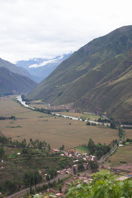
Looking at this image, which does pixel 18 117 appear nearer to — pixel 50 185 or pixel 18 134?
pixel 18 134

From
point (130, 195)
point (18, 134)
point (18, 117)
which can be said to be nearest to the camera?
point (130, 195)

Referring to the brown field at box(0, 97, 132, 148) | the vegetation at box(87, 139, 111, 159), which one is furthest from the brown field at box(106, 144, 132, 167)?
the brown field at box(0, 97, 132, 148)

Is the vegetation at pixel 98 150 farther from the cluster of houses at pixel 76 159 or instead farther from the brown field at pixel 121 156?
the brown field at pixel 121 156

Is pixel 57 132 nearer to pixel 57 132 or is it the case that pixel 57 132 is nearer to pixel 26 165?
pixel 57 132

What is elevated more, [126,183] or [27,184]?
[126,183]

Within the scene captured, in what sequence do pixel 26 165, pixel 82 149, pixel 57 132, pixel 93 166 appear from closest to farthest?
pixel 93 166, pixel 26 165, pixel 82 149, pixel 57 132

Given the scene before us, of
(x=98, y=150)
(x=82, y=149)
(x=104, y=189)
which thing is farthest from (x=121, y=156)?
(x=104, y=189)

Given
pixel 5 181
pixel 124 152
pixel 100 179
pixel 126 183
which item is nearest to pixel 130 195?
pixel 126 183
